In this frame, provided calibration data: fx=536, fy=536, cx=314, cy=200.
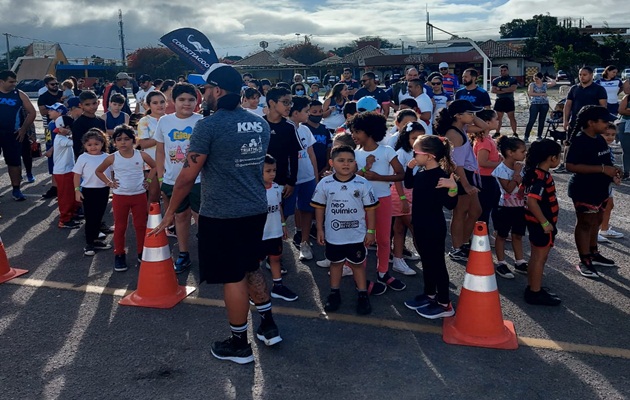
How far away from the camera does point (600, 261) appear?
224 inches

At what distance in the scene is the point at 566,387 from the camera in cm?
347

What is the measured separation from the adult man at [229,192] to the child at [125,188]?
2134mm

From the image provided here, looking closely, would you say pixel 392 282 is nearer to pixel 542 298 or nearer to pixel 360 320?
pixel 360 320

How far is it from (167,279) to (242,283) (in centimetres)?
139

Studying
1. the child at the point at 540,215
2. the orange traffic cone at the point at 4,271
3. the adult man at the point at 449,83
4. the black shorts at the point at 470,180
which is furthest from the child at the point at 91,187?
the adult man at the point at 449,83

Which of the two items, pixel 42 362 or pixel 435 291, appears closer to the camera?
pixel 42 362

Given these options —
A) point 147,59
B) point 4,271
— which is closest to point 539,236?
point 4,271

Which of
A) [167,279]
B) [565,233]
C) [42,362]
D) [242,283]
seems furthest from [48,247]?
[565,233]

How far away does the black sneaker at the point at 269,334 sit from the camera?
4.07m

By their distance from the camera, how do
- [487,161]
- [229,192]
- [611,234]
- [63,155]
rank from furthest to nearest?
[63,155] → [611,234] → [487,161] → [229,192]

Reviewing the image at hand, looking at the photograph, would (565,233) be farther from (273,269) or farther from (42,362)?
(42,362)

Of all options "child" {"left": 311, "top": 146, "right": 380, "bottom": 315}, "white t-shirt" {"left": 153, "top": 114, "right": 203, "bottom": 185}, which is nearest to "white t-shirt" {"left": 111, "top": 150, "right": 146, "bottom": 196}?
"white t-shirt" {"left": 153, "top": 114, "right": 203, "bottom": 185}

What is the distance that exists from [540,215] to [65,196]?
20.5 feet

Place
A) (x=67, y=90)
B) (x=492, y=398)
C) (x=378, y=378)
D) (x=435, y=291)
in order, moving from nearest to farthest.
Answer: (x=492, y=398) < (x=378, y=378) < (x=435, y=291) < (x=67, y=90)
